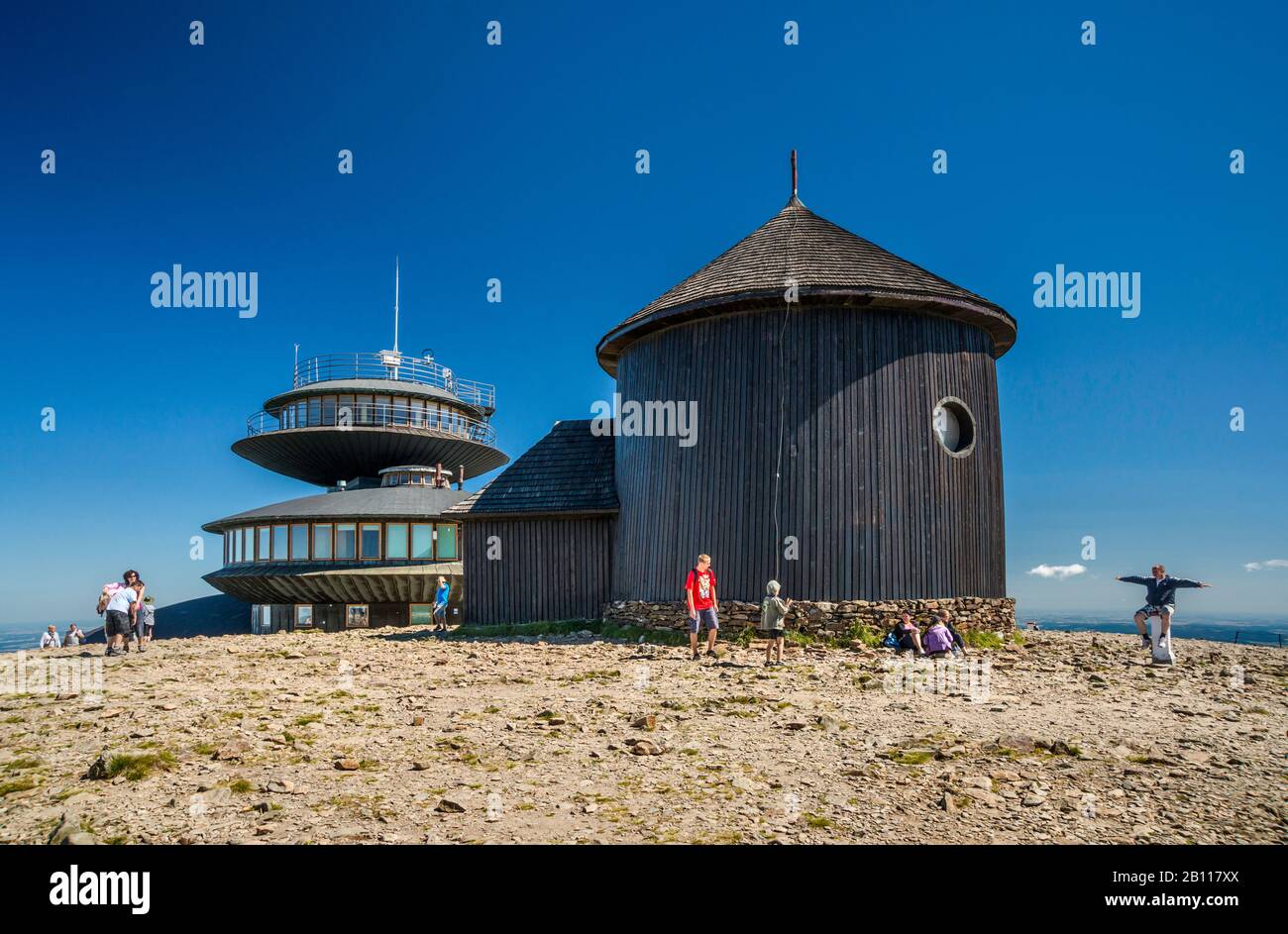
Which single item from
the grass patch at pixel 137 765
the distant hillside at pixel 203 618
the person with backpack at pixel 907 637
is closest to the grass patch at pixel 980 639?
the person with backpack at pixel 907 637

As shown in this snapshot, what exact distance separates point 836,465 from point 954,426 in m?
3.04

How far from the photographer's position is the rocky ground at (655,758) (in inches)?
198

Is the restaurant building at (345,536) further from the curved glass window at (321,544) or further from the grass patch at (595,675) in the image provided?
the grass patch at (595,675)

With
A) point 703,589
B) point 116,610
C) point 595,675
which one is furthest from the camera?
point 116,610

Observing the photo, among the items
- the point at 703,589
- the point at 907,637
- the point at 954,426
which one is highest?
the point at 954,426

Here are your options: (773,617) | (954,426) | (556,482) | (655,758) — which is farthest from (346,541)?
(655,758)

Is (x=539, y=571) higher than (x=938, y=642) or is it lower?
higher

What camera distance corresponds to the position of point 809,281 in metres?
15.7

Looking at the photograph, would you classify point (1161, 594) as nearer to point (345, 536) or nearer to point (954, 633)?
point (954, 633)

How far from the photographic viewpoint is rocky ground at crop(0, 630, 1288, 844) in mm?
5023

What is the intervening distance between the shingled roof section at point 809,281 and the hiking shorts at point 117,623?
38.2 feet

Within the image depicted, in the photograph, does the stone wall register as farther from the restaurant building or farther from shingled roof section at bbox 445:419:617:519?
the restaurant building

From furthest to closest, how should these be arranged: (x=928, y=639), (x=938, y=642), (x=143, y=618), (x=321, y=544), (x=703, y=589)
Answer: (x=321, y=544) < (x=143, y=618) < (x=928, y=639) < (x=938, y=642) < (x=703, y=589)
